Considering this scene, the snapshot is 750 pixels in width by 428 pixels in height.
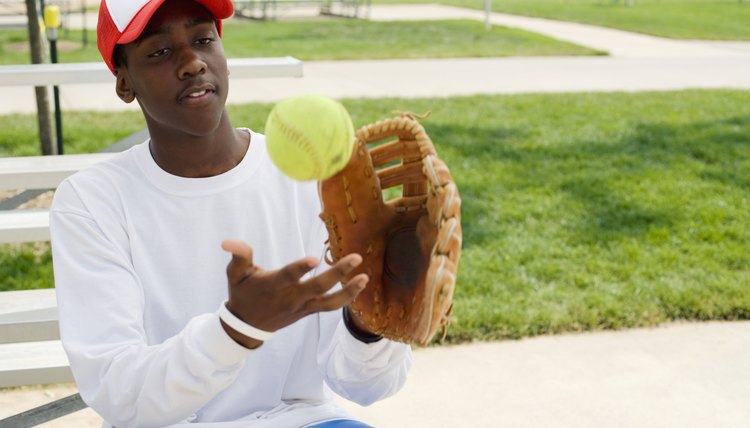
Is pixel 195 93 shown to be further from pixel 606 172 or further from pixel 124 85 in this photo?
pixel 606 172

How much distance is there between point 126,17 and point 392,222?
64 centimetres

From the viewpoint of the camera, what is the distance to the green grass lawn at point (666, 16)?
51.0 ft

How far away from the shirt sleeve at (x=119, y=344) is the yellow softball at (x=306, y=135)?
0.92 ft

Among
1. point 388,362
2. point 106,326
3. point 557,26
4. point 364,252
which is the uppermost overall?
point 364,252

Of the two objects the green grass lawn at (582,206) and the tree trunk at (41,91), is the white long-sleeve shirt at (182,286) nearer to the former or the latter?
the green grass lawn at (582,206)

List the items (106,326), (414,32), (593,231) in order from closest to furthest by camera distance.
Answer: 1. (106,326)
2. (593,231)
3. (414,32)

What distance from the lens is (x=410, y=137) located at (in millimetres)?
1823

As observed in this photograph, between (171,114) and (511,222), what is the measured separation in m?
3.65

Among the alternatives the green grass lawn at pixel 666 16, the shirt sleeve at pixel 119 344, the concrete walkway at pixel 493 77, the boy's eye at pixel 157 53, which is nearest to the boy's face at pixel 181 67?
the boy's eye at pixel 157 53

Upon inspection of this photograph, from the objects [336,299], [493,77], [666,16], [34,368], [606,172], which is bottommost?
[666,16]

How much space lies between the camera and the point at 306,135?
5.16ft

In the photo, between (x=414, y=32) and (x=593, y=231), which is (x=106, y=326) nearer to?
(x=593, y=231)

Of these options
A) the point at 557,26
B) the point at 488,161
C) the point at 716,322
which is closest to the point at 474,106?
the point at 488,161

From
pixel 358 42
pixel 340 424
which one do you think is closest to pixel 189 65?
pixel 340 424
